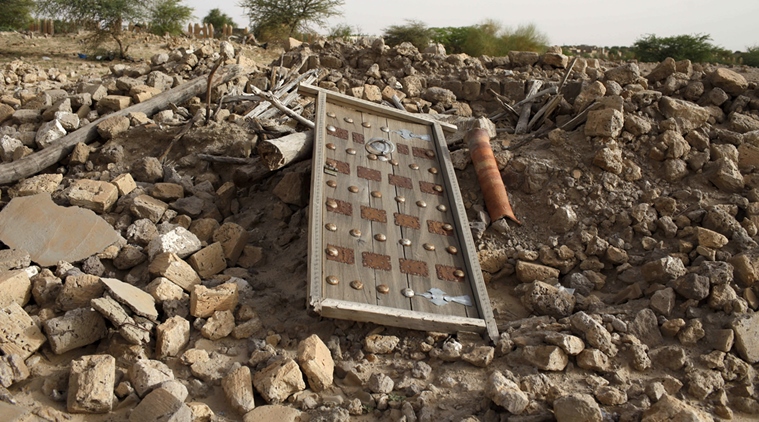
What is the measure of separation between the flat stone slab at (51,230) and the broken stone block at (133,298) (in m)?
0.73

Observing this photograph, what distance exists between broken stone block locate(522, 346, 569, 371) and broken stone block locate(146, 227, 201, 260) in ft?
8.61

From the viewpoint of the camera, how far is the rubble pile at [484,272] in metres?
3.68

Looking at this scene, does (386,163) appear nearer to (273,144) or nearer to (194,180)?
(273,144)

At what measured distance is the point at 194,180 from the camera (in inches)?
241

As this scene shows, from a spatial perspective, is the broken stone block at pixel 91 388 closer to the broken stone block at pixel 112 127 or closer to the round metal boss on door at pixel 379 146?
the round metal boss on door at pixel 379 146

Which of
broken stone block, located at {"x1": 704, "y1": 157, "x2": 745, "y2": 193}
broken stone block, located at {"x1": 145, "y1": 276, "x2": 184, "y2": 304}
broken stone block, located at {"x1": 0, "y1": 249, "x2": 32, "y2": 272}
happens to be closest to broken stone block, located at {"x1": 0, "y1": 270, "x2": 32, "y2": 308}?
broken stone block, located at {"x1": 0, "y1": 249, "x2": 32, "y2": 272}

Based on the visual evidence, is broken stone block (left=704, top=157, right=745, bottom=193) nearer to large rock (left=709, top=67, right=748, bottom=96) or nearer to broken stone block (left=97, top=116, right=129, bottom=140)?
large rock (left=709, top=67, right=748, bottom=96)

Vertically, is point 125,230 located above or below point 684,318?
below

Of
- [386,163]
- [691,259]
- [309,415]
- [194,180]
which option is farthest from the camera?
[194,180]

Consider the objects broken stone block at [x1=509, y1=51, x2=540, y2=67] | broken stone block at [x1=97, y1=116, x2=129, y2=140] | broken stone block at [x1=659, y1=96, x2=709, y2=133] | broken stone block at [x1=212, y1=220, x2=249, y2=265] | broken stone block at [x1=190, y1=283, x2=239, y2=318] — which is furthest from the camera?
broken stone block at [x1=509, y1=51, x2=540, y2=67]

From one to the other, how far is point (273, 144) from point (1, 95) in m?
4.87

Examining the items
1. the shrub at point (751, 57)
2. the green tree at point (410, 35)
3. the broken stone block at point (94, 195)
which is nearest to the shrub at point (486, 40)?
the green tree at point (410, 35)

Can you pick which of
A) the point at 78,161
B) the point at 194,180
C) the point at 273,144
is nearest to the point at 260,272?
the point at 273,144

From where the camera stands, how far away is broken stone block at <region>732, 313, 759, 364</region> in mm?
3910
